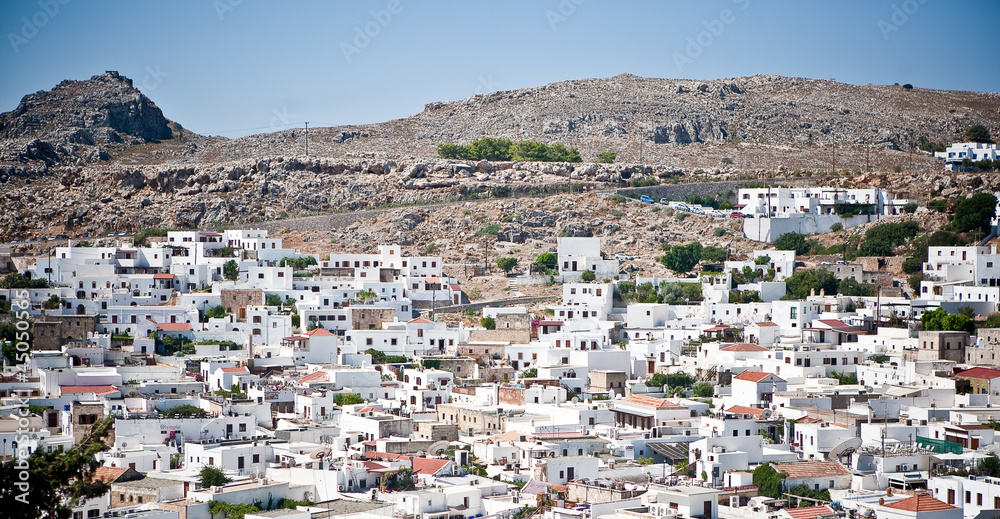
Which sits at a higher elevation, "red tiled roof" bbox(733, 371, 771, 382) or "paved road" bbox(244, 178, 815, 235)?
"paved road" bbox(244, 178, 815, 235)

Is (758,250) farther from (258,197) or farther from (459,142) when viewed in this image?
(459,142)

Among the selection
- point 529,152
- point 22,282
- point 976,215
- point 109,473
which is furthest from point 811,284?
point 109,473

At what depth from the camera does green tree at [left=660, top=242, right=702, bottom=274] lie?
53.8 meters

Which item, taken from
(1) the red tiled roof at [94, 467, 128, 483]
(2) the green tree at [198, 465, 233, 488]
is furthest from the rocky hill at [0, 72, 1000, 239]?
(2) the green tree at [198, 465, 233, 488]

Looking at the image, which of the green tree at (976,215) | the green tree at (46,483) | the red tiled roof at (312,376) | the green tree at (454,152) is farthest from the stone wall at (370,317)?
the green tree at (454,152)

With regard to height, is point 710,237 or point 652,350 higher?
point 710,237

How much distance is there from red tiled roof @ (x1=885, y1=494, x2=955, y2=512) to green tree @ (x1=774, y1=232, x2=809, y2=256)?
29.7 meters

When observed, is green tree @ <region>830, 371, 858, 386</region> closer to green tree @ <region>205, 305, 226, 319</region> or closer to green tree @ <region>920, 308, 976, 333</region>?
green tree @ <region>920, 308, 976, 333</region>

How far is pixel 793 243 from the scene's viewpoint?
183 ft

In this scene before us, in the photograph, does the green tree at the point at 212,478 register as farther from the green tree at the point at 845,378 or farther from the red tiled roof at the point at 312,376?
the green tree at the point at 845,378

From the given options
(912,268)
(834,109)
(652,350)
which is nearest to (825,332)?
(652,350)

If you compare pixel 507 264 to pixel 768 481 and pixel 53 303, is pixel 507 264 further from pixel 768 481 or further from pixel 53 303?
pixel 768 481

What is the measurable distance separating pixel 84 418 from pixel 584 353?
1424 cm

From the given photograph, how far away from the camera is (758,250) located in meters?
56.1
